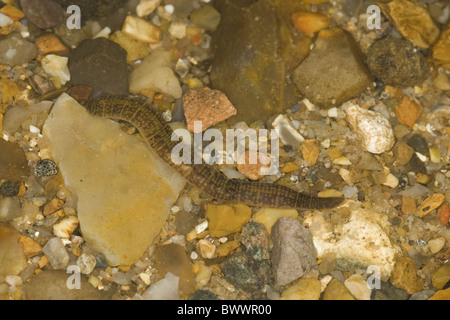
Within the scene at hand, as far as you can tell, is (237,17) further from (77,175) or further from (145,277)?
(145,277)

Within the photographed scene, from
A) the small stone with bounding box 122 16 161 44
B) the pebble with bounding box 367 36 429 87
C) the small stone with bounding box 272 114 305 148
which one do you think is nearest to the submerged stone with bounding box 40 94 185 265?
the small stone with bounding box 122 16 161 44

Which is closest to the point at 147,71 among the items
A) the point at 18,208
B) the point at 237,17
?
the point at 237,17

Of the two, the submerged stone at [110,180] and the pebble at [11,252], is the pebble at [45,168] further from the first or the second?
the pebble at [11,252]

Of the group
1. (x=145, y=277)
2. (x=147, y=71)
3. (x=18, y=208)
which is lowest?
(x=145, y=277)

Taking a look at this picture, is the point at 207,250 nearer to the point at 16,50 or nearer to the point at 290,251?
the point at 290,251

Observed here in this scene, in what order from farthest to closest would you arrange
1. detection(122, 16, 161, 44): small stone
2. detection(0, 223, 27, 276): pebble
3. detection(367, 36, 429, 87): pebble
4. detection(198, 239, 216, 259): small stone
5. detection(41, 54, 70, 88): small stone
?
detection(122, 16, 161, 44): small stone → detection(41, 54, 70, 88): small stone → detection(367, 36, 429, 87): pebble → detection(198, 239, 216, 259): small stone → detection(0, 223, 27, 276): pebble

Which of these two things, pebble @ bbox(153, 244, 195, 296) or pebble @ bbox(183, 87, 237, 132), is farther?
pebble @ bbox(183, 87, 237, 132)

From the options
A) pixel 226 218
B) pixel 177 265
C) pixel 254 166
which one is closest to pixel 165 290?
pixel 177 265

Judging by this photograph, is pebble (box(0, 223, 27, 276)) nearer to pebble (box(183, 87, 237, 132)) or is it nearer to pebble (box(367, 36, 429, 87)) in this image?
pebble (box(183, 87, 237, 132))
